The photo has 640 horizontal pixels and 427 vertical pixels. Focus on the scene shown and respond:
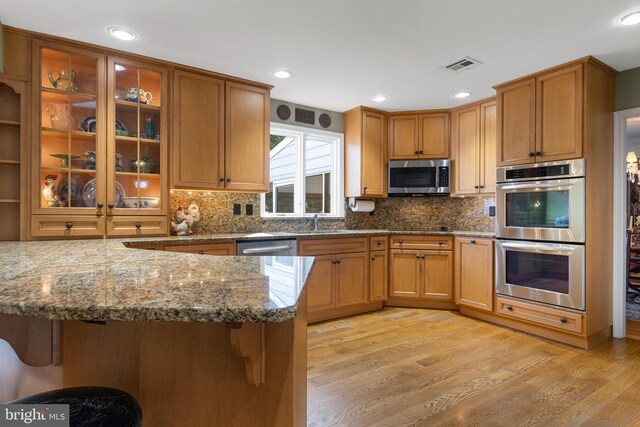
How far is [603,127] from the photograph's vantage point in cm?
299

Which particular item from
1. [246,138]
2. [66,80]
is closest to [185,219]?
[246,138]

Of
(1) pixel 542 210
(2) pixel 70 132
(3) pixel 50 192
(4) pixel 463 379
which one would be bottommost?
(4) pixel 463 379

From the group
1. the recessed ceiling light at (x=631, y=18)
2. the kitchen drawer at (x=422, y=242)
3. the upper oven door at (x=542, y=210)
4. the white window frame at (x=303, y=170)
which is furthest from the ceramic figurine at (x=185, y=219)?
the recessed ceiling light at (x=631, y=18)

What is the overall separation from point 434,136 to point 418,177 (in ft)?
1.76

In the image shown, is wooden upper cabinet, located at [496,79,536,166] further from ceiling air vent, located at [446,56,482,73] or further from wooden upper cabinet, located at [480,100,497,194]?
ceiling air vent, located at [446,56,482,73]

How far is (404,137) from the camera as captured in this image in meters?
4.30

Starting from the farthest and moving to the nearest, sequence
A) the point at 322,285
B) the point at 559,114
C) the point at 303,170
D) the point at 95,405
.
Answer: the point at 303,170 → the point at 322,285 → the point at 559,114 → the point at 95,405

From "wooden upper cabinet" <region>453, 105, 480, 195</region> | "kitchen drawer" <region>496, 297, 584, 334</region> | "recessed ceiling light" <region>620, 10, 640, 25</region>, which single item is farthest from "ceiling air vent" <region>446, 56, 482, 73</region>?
"kitchen drawer" <region>496, 297, 584, 334</region>

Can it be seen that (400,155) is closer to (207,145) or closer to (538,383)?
(207,145)

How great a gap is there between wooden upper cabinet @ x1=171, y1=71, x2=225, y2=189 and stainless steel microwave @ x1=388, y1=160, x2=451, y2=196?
214cm

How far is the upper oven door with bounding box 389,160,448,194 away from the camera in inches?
165

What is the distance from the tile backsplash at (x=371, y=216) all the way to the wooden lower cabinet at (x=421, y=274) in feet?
2.09

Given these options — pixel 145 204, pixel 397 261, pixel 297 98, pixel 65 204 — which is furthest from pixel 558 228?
pixel 65 204

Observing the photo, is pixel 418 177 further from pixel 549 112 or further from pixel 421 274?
pixel 549 112
